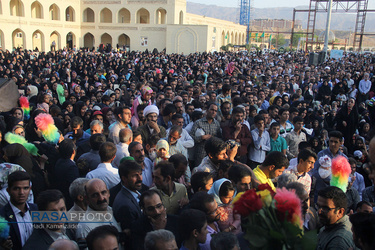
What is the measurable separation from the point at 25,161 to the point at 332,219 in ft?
9.94

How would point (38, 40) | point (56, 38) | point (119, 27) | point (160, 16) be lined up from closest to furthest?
1. point (38, 40)
2. point (56, 38)
3. point (119, 27)
4. point (160, 16)

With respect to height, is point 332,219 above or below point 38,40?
below

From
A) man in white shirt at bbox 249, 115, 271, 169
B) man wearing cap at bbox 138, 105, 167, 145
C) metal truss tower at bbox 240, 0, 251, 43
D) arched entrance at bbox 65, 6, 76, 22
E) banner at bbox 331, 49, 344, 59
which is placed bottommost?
man in white shirt at bbox 249, 115, 271, 169

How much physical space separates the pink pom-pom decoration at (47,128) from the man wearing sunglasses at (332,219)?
3.34 m

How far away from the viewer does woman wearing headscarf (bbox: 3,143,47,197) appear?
358 cm

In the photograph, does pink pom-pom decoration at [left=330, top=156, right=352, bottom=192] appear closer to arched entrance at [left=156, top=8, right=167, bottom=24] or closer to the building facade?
the building facade

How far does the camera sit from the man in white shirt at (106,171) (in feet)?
11.3

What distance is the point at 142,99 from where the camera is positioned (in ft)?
24.0

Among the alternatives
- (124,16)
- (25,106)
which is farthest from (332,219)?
(124,16)

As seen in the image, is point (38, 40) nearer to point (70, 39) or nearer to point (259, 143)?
point (70, 39)

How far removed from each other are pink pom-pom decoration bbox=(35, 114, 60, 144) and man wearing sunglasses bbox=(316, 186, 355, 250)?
334cm

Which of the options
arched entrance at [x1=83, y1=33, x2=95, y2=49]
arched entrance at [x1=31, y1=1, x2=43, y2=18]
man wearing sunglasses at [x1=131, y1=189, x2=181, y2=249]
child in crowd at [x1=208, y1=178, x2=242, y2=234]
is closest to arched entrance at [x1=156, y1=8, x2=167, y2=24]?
arched entrance at [x1=83, y1=33, x2=95, y2=49]

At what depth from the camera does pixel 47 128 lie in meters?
4.55

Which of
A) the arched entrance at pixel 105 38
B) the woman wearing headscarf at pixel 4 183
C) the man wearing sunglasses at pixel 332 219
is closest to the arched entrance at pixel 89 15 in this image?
the arched entrance at pixel 105 38
